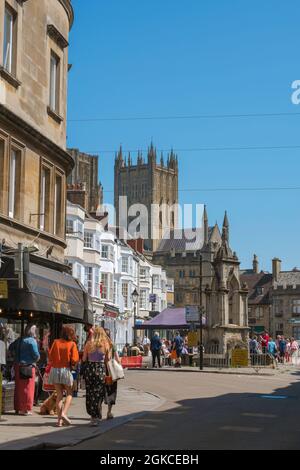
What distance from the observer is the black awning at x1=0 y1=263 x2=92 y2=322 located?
1623 centimetres

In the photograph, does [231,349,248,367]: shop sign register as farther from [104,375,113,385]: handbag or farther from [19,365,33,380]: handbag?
[104,375,113,385]: handbag

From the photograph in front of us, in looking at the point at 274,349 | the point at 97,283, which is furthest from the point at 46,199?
the point at 97,283

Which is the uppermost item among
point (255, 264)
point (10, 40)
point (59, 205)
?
point (255, 264)

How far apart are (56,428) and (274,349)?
33341 mm

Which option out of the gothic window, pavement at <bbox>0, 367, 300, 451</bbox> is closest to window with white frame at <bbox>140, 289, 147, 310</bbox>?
the gothic window

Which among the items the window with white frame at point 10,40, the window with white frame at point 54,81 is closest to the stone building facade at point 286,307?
the window with white frame at point 54,81

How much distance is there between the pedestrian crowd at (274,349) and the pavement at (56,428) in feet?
75.7

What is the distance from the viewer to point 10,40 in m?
18.8

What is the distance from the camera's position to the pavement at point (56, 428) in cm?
1105

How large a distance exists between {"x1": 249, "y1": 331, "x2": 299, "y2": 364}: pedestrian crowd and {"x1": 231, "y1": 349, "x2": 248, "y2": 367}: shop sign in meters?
1.75

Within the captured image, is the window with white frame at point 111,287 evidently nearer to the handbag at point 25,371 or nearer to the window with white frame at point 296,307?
the window with white frame at point 296,307

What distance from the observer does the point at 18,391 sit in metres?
15.4

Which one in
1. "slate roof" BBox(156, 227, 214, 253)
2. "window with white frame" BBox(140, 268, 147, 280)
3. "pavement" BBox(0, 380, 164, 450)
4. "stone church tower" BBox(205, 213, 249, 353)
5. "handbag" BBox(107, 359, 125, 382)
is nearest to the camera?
"pavement" BBox(0, 380, 164, 450)

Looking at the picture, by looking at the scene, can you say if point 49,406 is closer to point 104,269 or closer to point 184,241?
point 104,269
